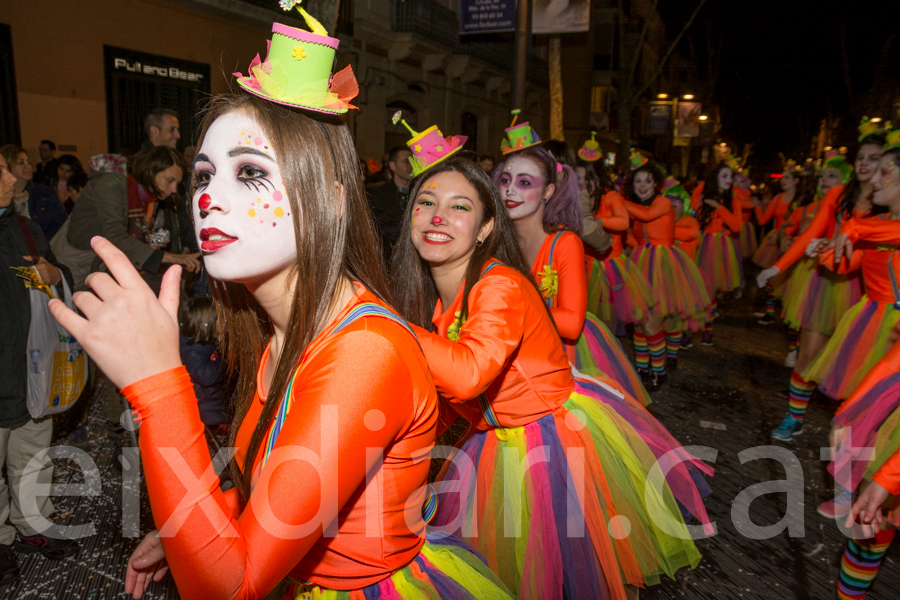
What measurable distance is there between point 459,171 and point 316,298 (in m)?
1.33

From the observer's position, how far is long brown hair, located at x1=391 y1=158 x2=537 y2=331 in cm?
241

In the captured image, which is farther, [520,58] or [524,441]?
[520,58]

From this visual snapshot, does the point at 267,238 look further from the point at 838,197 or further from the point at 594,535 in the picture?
the point at 838,197

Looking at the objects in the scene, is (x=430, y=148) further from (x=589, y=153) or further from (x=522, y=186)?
(x=589, y=153)

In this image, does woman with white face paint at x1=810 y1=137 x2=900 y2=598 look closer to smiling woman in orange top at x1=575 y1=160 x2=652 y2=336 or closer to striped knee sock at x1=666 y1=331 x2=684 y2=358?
smiling woman in orange top at x1=575 y1=160 x2=652 y2=336

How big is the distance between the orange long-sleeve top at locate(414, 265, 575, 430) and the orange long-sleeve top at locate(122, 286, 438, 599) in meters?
0.53

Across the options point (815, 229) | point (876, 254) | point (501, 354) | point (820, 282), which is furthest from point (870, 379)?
point (820, 282)

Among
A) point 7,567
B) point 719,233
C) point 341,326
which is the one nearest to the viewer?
point 341,326

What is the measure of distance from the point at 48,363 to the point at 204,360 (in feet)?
2.60

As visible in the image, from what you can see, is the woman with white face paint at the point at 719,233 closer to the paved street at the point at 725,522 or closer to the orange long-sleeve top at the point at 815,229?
the paved street at the point at 725,522

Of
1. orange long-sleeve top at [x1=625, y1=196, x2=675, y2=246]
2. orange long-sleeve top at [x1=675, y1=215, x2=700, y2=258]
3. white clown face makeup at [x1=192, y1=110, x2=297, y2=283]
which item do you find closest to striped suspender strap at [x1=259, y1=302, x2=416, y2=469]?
white clown face makeup at [x1=192, y1=110, x2=297, y2=283]

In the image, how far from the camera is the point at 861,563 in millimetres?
2482

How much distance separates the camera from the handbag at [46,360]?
302 centimetres

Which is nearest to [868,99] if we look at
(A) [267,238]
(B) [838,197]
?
(B) [838,197]
